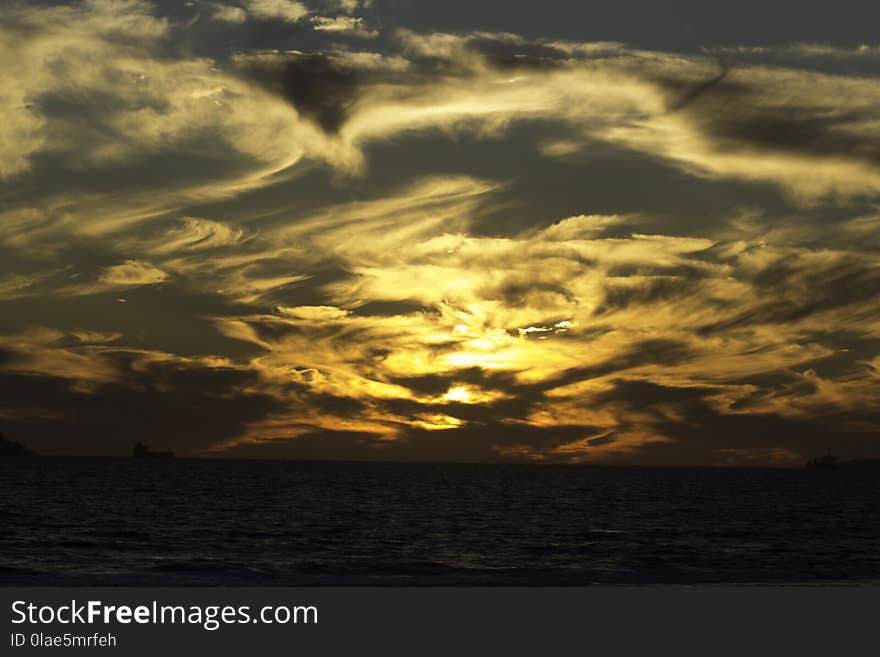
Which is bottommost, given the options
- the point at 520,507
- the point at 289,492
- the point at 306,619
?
the point at 306,619

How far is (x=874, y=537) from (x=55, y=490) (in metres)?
107

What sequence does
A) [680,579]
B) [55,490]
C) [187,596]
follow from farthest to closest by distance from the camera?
1. [55,490]
2. [680,579]
3. [187,596]

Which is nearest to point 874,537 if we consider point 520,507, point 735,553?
point 735,553

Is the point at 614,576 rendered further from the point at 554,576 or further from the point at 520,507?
the point at 520,507

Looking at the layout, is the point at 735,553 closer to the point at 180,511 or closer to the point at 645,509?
the point at 645,509

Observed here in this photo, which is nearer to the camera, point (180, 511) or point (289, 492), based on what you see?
point (180, 511)

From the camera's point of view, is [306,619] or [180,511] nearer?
[306,619]

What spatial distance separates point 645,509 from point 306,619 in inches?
3733

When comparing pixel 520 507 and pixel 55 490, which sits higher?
pixel 55 490

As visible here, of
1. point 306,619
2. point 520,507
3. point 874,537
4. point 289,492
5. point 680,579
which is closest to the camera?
point 306,619

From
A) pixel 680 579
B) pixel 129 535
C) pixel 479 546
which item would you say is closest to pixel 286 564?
pixel 479 546

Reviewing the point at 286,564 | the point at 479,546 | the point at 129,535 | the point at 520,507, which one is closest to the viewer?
the point at 286,564

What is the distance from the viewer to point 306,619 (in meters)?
17.3

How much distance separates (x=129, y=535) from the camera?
218ft
